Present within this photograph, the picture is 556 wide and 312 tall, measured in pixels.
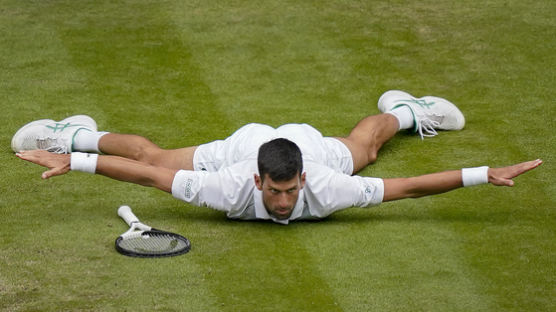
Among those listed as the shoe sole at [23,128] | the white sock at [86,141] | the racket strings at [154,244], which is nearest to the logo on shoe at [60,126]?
the shoe sole at [23,128]

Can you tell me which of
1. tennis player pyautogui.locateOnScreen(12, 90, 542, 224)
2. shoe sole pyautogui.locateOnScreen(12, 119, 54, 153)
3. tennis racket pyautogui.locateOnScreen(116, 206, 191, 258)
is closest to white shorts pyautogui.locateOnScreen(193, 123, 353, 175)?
tennis player pyautogui.locateOnScreen(12, 90, 542, 224)

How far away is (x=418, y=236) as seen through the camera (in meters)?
8.41

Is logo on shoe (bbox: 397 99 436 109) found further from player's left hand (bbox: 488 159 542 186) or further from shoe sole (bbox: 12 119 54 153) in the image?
shoe sole (bbox: 12 119 54 153)

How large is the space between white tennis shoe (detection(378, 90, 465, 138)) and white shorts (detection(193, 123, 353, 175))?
56.5 inches

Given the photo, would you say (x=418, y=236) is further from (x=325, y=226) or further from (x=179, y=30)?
(x=179, y=30)

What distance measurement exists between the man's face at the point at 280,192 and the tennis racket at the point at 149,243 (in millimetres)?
715

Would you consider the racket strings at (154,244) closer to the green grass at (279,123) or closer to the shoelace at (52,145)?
the green grass at (279,123)

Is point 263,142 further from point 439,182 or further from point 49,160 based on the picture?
point 49,160

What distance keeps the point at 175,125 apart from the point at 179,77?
1.37 meters

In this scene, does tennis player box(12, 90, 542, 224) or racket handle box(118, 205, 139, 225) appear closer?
tennis player box(12, 90, 542, 224)

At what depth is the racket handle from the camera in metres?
8.48

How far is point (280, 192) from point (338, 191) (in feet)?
1.87

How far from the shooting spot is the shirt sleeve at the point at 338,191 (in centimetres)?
841

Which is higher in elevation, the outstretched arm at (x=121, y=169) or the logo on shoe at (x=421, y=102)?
the outstretched arm at (x=121, y=169)
